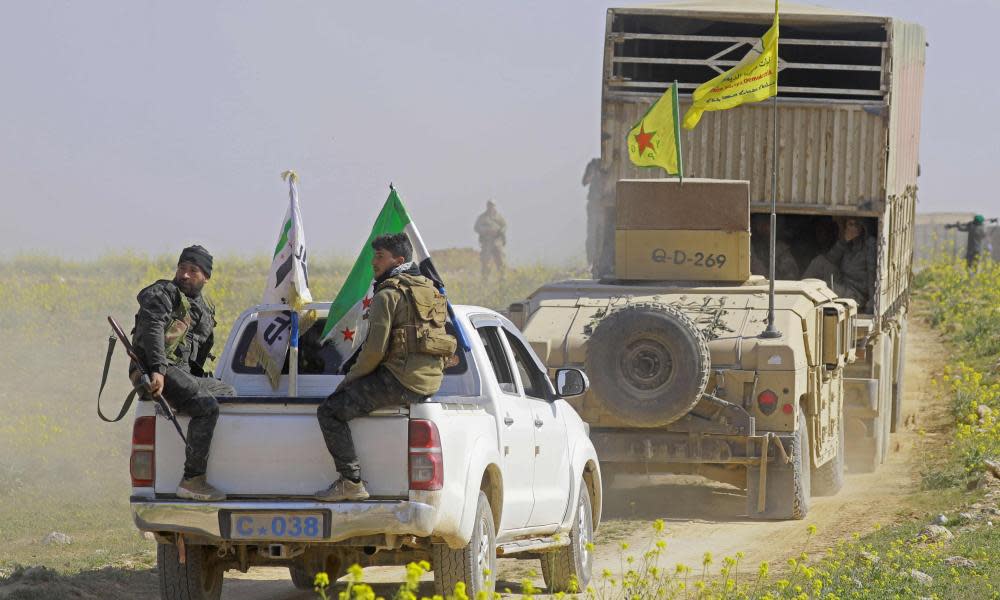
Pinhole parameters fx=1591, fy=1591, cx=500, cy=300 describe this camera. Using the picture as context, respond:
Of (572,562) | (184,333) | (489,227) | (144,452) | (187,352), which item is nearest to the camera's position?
(144,452)

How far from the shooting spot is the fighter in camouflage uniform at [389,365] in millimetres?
7113

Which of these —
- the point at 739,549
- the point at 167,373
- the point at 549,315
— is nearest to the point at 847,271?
the point at 549,315

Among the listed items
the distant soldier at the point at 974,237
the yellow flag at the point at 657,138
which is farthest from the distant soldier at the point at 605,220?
the distant soldier at the point at 974,237

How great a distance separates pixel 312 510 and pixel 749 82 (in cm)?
776

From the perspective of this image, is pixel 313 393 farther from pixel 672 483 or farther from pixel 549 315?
pixel 672 483

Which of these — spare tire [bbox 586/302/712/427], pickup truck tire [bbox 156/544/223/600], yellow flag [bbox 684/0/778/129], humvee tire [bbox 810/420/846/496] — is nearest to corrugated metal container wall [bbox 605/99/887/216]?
yellow flag [bbox 684/0/778/129]

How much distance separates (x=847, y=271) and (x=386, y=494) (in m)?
10.3

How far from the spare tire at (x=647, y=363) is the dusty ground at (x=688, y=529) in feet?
3.00

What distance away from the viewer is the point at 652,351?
457 inches

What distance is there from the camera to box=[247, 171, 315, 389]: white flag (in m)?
8.30

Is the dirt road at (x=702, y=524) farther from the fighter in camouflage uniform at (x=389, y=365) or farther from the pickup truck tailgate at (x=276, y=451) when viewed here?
the fighter in camouflage uniform at (x=389, y=365)

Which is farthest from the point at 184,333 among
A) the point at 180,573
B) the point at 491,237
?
the point at 491,237

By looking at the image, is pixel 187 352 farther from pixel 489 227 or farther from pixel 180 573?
pixel 489 227

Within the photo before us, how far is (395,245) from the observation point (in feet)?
24.8
